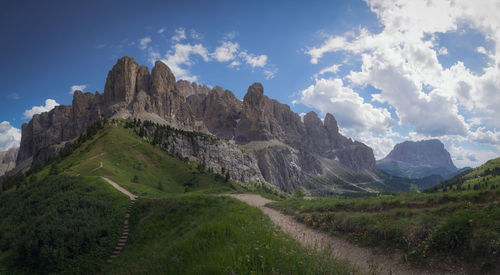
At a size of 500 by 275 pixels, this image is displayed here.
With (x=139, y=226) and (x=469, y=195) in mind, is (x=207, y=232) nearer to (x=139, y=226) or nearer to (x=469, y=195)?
(x=469, y=195)

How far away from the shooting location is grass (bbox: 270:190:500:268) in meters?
8.27

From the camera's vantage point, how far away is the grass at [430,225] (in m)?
8.27

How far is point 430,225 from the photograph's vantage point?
10.2 m

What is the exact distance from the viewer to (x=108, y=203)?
28.7 metres

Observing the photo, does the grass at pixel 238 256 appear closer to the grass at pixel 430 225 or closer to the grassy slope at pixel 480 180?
the grass at pixel 430 225

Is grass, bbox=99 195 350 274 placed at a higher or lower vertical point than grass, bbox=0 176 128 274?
higher

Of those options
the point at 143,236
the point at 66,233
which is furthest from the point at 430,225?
the point at 66,233

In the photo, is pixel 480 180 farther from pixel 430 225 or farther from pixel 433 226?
pixel 433 226

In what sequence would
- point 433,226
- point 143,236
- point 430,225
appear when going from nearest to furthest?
point 433,226 < point 430,225 < point 143,236

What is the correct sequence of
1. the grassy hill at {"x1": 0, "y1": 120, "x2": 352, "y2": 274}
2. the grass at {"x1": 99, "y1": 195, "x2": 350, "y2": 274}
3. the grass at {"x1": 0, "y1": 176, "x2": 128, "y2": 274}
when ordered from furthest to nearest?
1. the grass at {"x1": 0, "y1": 176, "x2": 128, "y2": 274}
2. the grassy hill at {"x1": 0, "y1": 120, "x2": 352, "y2": 274}
3. the grass at {"x1": 99, "y1": 195, "x2": 350, "y2": 274}

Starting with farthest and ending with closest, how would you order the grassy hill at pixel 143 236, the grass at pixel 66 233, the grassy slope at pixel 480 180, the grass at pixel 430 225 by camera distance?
the grassy slope at pixel 480 180 < the grass at pixel 66 233 < the grass at pixel 430 225 < the grassy hill at pixel 143 236

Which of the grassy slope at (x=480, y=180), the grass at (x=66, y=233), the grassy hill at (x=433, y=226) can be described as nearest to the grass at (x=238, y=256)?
the grassy hill at (x=433, y=226)

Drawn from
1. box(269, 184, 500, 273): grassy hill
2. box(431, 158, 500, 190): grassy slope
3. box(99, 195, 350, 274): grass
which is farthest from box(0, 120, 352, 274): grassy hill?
box(431, 158, 500, 190): grassy slope

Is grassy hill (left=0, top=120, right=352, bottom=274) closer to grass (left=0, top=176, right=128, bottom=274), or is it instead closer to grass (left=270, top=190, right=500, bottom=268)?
grass (left=0, top=176, right=128, bottom=274)
